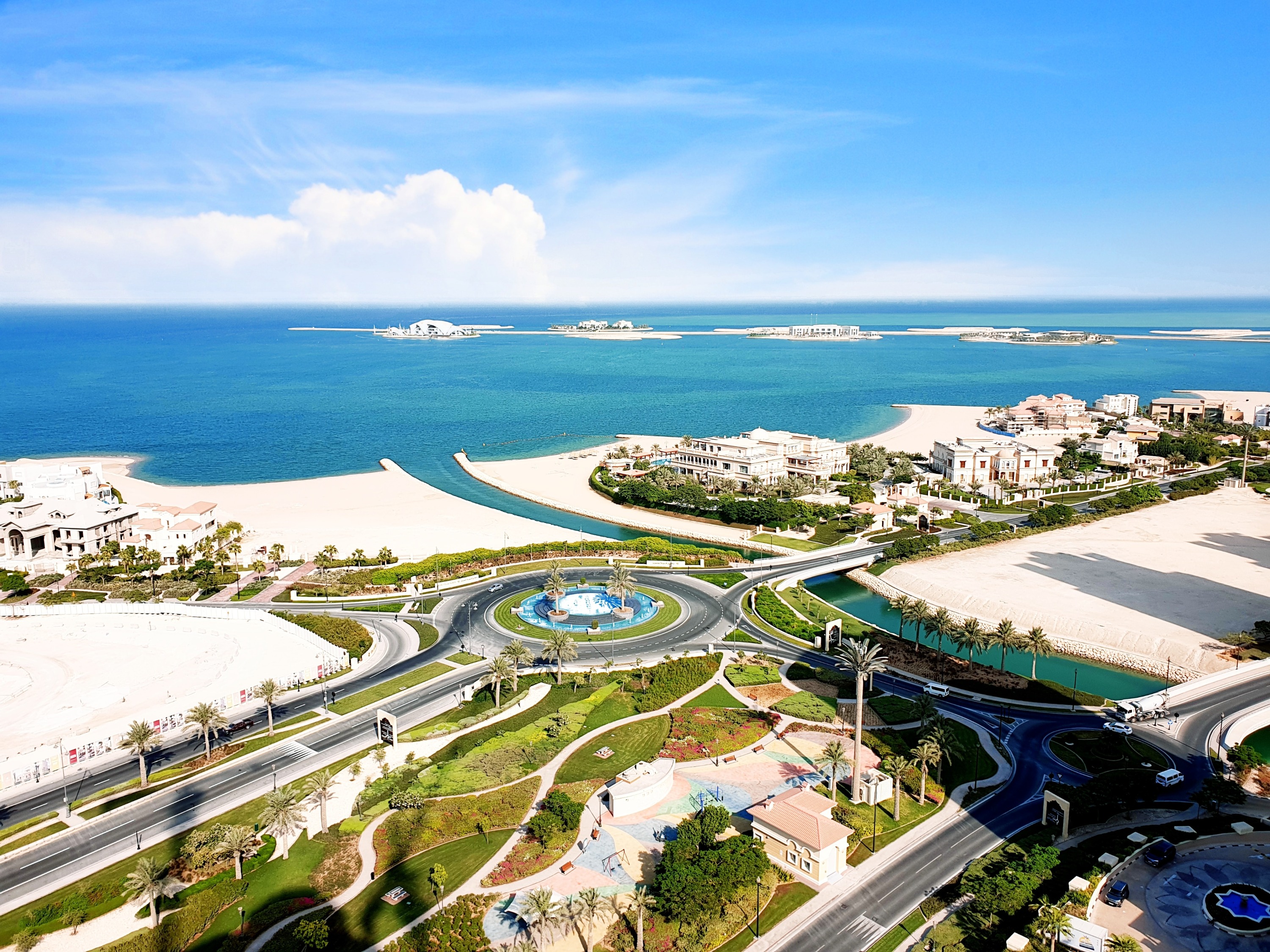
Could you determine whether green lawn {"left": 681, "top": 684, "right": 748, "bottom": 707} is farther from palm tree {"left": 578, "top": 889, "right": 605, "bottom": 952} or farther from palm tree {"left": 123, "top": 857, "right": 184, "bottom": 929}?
palm tree {"left": 123, "top": 857, "right": 184, "bottom": 929}

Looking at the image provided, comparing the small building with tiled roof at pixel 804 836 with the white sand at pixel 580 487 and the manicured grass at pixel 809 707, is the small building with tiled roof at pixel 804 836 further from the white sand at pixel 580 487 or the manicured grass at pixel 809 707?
the white sand at pixel 580 487

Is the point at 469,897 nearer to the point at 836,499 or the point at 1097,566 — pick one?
the point at 1097,566

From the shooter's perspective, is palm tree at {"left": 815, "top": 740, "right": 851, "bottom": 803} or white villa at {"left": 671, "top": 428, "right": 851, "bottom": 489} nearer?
palm tree at {"left": 815, "top": 740, "right": 851, "bottom": 803}

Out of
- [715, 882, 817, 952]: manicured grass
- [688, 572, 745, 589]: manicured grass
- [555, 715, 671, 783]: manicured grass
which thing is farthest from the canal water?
[715, 882, 817, 952]: manicured grass

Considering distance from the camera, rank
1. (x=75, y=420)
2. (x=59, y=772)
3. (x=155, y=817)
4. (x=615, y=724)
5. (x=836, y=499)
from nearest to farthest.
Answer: (x=155, y=817), (x=59, y=772), (x=615, y=724), (x=836, y=499), (x=75, y=420)

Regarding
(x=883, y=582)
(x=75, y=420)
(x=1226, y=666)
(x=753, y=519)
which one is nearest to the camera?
(x=1226, y=666)

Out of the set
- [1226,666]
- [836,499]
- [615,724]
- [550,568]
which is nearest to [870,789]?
[615,724]
